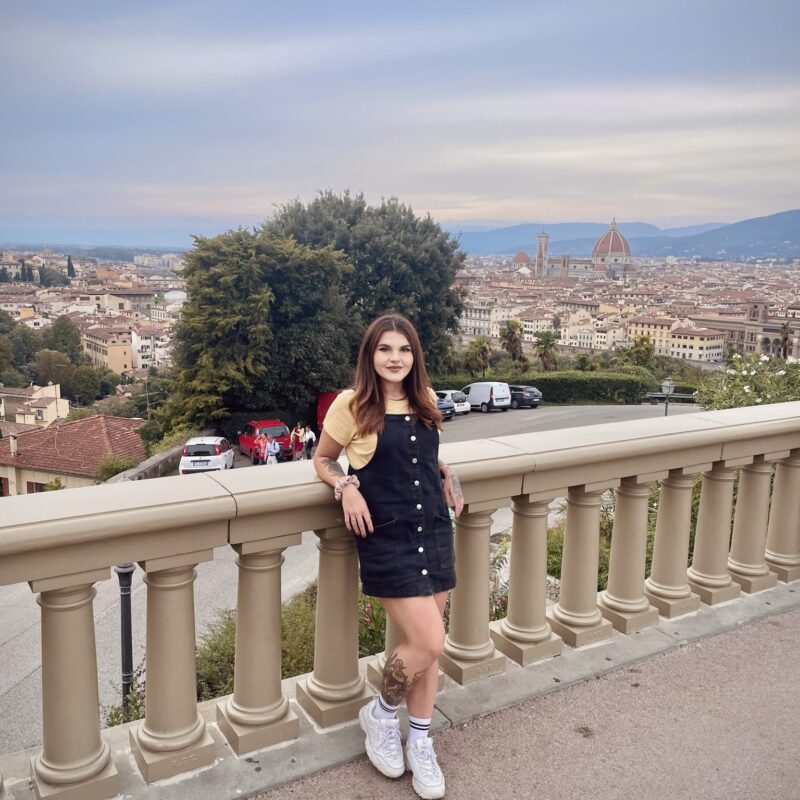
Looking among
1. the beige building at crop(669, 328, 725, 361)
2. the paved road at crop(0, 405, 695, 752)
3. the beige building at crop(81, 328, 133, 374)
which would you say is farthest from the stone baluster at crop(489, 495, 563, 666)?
the beige building at crop(81, 328, 133, 374)

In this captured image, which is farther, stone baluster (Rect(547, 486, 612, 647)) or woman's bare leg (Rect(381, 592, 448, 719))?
stone baluster (Rect(547, 486, 612, 647))

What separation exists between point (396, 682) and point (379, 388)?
933 millimetres

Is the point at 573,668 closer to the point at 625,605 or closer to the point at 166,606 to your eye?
the point at 625,605

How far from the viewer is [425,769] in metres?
2.36

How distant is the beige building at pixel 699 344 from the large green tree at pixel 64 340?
243ft

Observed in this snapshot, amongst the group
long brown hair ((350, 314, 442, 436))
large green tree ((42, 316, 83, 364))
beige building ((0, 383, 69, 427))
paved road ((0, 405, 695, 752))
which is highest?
long brown hair ((350, 314, 442, 436))

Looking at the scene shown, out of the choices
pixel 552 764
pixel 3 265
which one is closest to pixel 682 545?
pixel 552 764

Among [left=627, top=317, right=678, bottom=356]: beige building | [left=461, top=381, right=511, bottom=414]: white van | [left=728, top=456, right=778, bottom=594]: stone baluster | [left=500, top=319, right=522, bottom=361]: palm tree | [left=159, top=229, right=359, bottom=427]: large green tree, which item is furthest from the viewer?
[left=627, top=317, right=678, bottom=356]: beige building

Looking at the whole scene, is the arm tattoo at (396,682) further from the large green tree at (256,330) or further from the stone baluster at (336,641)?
the large green tree at (256,330)

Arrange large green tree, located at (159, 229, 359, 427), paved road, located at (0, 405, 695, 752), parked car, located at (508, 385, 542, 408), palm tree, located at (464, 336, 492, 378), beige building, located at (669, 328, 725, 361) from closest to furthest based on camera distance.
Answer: paved road, located at (0, 405, 695, 752) → large green tree, located at (159, 229, 359, 427) → parked car, located at (508, 385, 542, 408) → palm tree, located at (464, 336, 492, 378) → beige building, located at (669, 328, 725, 361)

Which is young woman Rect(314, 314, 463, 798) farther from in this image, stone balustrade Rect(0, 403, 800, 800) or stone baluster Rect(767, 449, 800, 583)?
stone baluster Rect(767, 449, 800, 583)

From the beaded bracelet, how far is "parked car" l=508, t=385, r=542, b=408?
125ft

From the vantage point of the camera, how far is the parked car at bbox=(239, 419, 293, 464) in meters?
26.2

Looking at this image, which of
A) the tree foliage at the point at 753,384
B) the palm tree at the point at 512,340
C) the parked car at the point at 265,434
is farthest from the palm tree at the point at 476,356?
the tree foliage at the point at 753,384
